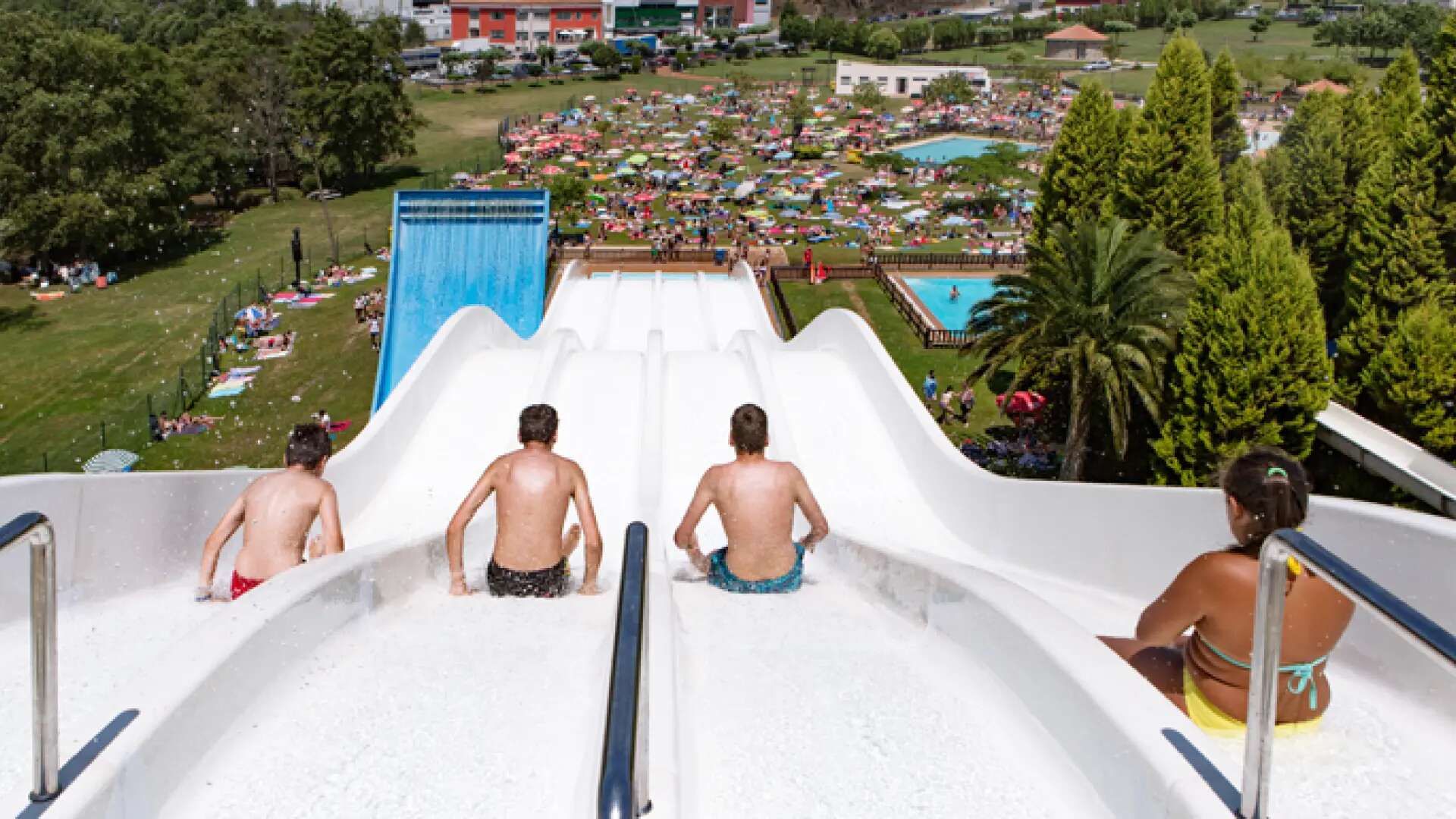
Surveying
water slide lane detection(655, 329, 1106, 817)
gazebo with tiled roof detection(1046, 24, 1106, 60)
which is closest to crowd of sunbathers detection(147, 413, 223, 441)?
water slide lane detection(655, 329, 1106, 817)

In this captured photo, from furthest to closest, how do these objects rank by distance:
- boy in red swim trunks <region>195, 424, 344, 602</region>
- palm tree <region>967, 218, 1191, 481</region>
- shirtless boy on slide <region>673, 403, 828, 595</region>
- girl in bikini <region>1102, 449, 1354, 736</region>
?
1. palm tree <region>967, 218, 1191, 481</region>
2. boy in red swim trunks <region>195, 424, 344, 602</region>
3. shirtless boy on slide <region>673, 403, 828, 595</region>
4. girl in bikini <region>1102, 449, 1354, 736</region>

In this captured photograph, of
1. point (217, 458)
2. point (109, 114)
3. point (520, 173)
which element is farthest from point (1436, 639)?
point (520, 173)

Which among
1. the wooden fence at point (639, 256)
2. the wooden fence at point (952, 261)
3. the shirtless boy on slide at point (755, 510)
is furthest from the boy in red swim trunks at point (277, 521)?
the wooden fence at point (952, 261)

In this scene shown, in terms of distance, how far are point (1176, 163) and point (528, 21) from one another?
97.4 meters

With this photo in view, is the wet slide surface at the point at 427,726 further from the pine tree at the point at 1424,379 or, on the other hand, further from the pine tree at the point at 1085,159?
the pine tree at the point at 1085,159

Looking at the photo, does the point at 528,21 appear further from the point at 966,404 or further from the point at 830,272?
the point at 966,404

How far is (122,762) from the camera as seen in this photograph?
3.52m

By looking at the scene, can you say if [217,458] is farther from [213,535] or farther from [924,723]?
[924,723]

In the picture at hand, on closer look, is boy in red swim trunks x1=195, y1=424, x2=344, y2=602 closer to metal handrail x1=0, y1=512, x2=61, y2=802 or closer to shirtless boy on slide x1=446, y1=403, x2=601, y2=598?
shirtless boy on slide x1=446, y1=403, x2=601, y2=598

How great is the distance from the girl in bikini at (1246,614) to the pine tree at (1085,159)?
18787 mm

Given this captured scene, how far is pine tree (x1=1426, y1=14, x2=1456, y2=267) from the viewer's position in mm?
16734

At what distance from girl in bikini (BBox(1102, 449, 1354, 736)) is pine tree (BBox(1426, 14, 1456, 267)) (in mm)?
15684

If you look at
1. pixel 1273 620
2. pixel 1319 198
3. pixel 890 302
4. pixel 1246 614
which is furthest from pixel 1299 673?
pixel 890 302

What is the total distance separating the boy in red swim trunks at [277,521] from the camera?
575 cm
